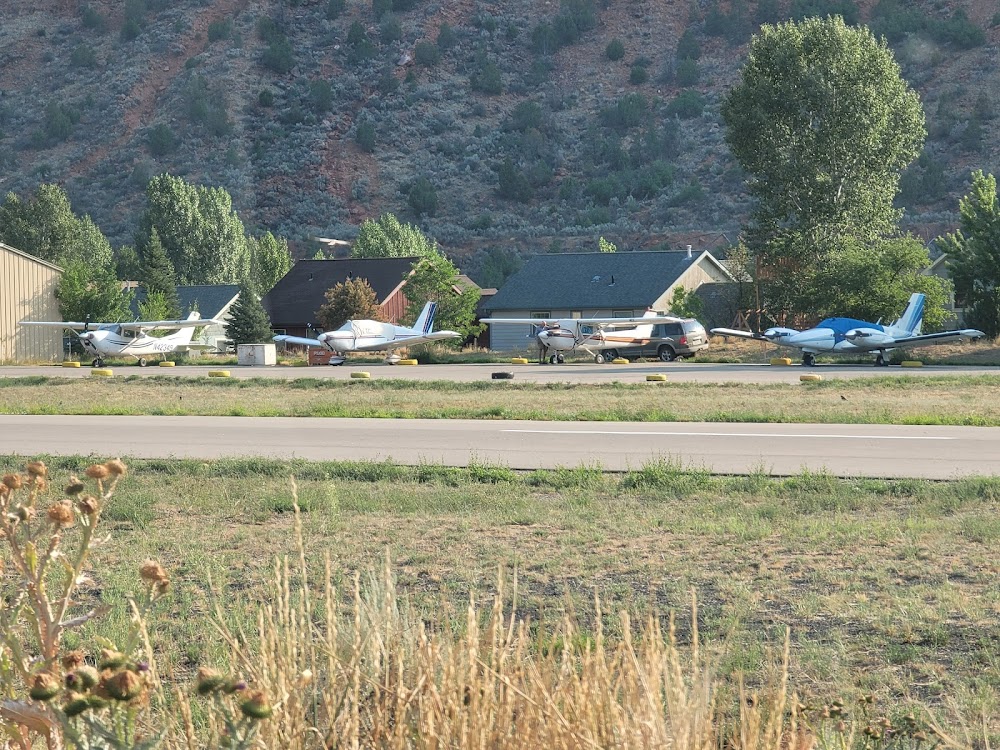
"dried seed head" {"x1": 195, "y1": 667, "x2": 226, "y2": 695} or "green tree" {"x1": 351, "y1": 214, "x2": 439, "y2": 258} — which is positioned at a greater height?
"green tree" {"x1": 351, "y1": 214, "x2": 439, "y2": 258}

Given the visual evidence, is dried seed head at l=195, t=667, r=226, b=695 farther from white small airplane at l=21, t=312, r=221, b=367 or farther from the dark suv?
white small airplane at l=21, t=312, r=221, b=367

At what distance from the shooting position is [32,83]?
127938mm

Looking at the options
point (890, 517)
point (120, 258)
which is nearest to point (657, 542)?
point (890, 517)

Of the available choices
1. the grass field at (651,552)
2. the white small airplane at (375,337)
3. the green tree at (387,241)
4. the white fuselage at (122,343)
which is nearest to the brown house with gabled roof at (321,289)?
the white small airplane at (375,337)

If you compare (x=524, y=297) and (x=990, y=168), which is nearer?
(x=524, y=297)

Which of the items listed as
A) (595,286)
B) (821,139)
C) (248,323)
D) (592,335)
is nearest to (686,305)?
(595,286)

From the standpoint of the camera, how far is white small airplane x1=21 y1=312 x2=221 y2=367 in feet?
167

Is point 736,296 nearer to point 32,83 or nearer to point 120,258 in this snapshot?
point 120,258

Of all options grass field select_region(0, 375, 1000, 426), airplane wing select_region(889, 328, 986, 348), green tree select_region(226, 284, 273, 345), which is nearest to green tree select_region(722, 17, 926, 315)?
airplane wing select_region(889, 328, 986, 348)

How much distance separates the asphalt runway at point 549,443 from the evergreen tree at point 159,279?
155ft

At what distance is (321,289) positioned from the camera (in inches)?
2709

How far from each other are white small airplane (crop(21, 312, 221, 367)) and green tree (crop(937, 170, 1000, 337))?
3165 cm

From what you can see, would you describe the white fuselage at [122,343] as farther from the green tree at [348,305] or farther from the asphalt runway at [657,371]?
the green tree at [348,305]

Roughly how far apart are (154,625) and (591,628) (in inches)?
99.8
